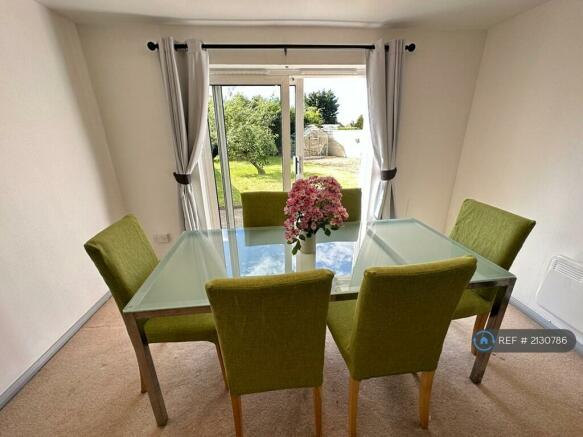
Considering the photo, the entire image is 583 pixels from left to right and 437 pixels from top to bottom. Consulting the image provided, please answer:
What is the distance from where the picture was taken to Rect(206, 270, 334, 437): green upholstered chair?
0.77 m

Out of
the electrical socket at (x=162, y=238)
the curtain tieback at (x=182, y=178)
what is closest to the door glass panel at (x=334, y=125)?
the curtain tieback at (x=182, y=178)

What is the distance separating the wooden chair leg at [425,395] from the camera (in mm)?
1117

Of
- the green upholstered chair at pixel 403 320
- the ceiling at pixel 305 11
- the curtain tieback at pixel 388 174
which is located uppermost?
the ceiling at pixel 305 11

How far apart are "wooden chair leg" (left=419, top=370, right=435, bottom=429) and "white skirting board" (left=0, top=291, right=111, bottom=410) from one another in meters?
2.14

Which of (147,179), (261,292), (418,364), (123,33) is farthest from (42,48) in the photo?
(418,364)

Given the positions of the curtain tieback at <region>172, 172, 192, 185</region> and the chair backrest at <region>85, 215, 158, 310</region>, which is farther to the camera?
the curtain tieback at <region>172, 172, 192, 185</region>

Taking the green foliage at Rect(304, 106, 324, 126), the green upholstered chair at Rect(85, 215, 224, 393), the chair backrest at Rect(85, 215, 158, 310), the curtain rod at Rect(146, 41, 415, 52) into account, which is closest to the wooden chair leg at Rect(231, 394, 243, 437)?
the green upholstered chair at Rect(85, 215, 224, 393)

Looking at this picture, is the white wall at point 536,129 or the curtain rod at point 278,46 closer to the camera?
the white wall at point 536,129

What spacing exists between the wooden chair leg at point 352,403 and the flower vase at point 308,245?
2.16 ft

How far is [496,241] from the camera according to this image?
1.36m

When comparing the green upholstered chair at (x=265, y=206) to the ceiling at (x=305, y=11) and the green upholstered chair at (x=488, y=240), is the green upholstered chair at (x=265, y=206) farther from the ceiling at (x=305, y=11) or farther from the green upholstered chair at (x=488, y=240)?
the ceiling at (x=305, y=11)

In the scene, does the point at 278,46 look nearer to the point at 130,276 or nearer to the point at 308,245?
the point at 308,245

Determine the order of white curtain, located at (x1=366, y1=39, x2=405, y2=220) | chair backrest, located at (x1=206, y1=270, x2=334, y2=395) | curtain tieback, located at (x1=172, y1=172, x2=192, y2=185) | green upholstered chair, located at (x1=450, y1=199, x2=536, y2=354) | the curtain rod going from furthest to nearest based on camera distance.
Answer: curtain tieback, located at (x1=172, y1=172, x2=192, y2=185)
white curtain, located at (x1=366, y1=39, x2=405, y2=220)
the curtain rod
green upholstered chair, located at (x1=450, y1=199, x2=536, y2=354)
chair backrest, located at (x1=206, y1=270, x2=334, y2=395)

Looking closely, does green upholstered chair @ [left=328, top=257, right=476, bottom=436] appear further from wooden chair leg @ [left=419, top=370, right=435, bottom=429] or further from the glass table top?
the glass table top
